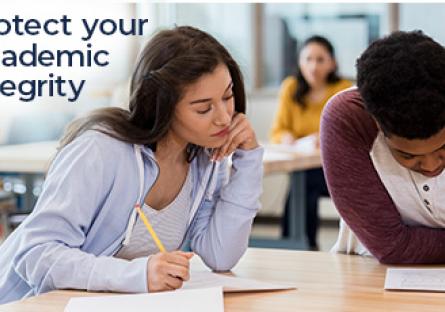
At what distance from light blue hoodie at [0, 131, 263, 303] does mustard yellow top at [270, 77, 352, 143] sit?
2.77 meters

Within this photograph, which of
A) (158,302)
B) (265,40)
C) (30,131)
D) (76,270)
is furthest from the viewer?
(265,40)

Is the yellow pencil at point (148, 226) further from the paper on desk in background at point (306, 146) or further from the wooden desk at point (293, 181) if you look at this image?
the paper on desk in background at point (306, 146)

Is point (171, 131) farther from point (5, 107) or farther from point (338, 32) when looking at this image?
point (338, 32)

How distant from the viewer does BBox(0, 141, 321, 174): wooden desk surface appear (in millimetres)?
3439

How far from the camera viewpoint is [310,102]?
15.0 ft

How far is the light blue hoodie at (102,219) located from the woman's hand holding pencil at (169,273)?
0.05 ft

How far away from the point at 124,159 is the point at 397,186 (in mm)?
532

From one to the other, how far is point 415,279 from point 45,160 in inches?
88.0

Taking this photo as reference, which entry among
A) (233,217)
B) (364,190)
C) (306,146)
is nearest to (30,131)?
(306,146)

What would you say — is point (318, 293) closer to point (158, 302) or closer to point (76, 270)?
point (158, 302)

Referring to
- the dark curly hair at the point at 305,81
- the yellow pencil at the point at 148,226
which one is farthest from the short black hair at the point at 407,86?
the dark curly hair at the point at 305,81

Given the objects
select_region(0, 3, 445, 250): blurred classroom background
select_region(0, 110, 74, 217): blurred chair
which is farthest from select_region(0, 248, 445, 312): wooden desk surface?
select_region(0, 3, 445, 250): blurred classroom background

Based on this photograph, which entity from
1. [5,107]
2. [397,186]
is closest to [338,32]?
[5,107]

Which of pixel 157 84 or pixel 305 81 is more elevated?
pixel 157 84
